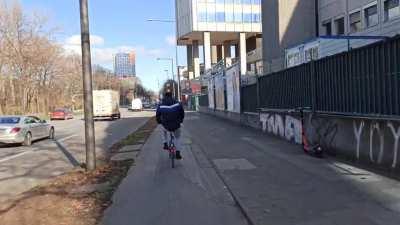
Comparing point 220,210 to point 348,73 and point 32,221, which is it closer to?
point 32,221

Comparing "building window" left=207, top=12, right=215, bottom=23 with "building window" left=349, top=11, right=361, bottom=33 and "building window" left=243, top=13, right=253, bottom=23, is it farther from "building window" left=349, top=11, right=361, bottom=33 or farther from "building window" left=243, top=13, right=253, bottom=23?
"building window" left=349, top=11, right=361, bottom=33

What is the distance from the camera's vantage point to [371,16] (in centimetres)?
3850

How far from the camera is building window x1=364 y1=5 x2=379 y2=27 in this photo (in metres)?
37.5

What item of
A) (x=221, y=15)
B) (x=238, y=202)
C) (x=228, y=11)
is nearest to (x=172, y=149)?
(x=238, y=202)

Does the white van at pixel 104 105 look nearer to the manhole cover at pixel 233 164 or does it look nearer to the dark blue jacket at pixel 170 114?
the dark blue jacket at pixel 170 114

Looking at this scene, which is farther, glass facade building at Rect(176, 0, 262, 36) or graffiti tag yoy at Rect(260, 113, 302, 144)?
glass facade building at Rect(176, 0, 262, 36)

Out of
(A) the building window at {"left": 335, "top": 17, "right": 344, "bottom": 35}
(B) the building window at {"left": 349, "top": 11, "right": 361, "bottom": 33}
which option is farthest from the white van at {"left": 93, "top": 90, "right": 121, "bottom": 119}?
(B) the building window at {"left": 349, "top": 11, "right": 361, "bottom": 33}

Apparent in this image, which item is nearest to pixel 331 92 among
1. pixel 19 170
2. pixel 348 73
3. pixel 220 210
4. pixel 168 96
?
pixel 348 73

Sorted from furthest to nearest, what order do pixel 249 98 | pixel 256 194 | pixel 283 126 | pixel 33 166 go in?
pixel 249 98 → pixel 283 126 → pixel 33 166 → pixel 256 194

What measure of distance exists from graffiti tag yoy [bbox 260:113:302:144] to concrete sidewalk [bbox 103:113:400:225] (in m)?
3.52

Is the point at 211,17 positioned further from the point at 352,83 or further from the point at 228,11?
the point at 352,83

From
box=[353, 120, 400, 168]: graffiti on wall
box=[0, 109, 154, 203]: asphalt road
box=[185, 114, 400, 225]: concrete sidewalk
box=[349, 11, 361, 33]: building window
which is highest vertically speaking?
box=[349, 11, 361, 33]: building window

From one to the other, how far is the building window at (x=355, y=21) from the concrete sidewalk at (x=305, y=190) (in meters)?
27.3

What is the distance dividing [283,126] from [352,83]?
7.56 meters
